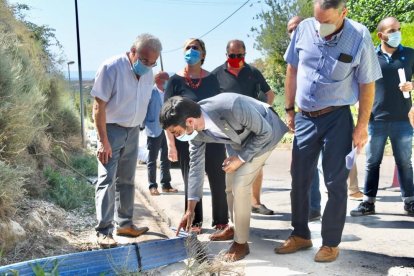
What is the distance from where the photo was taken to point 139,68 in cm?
442

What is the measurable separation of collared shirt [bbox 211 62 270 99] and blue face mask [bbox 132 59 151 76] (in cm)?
111

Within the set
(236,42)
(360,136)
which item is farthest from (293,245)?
(236,42)

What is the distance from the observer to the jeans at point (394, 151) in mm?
5340

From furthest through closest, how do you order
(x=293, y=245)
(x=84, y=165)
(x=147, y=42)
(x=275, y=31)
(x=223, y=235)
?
(x=275, y=31)
(x=84, y=165)
(x=223, y=235)
(x=147, y=42)
(x=293, y=245)

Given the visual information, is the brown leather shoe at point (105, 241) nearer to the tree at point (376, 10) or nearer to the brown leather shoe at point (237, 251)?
the brown leather shoe at point (237, 251)

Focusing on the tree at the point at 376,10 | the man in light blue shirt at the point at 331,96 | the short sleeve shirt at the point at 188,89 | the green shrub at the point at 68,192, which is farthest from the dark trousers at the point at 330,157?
the tree at the point at 376,10

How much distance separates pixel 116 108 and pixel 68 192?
2.05m

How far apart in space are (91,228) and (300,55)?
265cm

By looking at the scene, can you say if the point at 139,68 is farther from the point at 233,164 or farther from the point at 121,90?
the point at 233,164

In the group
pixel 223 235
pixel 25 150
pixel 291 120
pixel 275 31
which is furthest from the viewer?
pixel 275 31

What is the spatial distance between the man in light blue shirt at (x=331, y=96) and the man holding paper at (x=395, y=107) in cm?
153

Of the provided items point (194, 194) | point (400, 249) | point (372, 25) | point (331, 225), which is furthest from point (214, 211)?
point (372, 25)

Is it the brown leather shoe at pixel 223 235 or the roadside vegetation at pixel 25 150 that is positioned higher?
the roadside vegetation at pixel 25 150

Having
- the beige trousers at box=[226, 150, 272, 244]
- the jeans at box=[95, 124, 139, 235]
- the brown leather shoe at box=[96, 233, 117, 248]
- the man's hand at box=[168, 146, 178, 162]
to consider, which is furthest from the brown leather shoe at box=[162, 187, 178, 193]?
the beige trousers at box=[226, 150, 272, 244]
